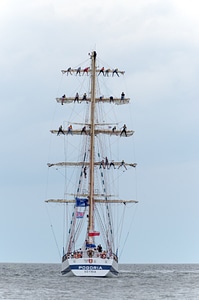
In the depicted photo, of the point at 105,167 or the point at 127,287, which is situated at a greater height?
the point at 105,167

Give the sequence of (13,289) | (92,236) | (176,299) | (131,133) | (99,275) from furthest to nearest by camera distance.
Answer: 1. (131,133)
2. (92,236)
3. (99,275)
4. (13,289)
5. (176,299)

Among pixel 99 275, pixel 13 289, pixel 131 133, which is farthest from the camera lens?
pixel 131 133

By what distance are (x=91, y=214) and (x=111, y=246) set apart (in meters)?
5.19

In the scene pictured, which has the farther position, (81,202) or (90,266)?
(81,202)

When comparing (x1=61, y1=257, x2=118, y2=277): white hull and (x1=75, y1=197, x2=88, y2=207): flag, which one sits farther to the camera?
(x1=75, y1=197, x2=88, y2=207): flag

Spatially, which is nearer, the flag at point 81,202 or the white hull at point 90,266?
the white hull at point 90,266

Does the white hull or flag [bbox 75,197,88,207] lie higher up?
flag [bbox 75,197,88,207]

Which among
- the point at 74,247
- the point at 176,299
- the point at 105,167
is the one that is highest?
the point at 105,167

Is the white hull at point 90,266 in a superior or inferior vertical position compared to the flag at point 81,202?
inferior

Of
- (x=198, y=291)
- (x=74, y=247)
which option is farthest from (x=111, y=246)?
(x=198, y=291)

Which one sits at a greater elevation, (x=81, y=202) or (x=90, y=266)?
(x=81, y=202)

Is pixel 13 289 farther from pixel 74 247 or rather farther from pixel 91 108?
pixel 91 108

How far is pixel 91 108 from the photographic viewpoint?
96062mm

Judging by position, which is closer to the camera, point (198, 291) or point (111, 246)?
point (198, 291)
